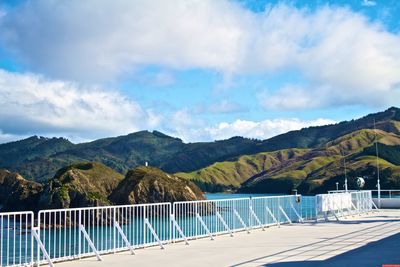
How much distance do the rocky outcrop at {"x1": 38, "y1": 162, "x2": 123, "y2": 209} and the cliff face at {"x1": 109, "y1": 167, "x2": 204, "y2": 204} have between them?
3.45 metres

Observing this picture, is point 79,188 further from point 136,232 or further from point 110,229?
point 110,229

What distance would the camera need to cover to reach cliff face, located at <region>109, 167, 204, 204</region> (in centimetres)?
9181

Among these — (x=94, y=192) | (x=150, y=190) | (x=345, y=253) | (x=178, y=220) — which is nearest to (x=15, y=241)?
(x=178, y=220)

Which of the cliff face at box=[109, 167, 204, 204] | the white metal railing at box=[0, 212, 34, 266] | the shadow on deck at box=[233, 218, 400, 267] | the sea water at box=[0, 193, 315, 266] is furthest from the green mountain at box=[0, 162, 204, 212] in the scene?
the shadow on deck at box=[233, 218, 400, 267]

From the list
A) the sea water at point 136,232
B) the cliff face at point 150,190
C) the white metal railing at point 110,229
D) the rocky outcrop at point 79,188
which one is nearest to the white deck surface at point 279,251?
the white metal railing at point 110,229

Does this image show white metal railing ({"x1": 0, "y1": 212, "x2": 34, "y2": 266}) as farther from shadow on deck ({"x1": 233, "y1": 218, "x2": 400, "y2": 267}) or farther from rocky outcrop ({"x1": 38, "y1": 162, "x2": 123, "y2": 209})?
rocky outcrop ({"x1": 38, "y1": 162, "x2": 123, "y2": 209})

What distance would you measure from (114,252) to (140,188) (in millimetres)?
80140

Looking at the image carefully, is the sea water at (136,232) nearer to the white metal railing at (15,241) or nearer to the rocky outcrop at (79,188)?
the white metal railing at (15,241)

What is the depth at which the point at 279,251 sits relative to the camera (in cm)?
1330

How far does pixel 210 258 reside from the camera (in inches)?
482

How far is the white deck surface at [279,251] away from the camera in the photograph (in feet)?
37.4

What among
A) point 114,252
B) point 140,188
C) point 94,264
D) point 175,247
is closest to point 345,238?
point 175,247

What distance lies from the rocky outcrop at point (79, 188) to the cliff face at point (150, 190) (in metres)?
3.45

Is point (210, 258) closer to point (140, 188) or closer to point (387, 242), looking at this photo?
point (387, 242)
